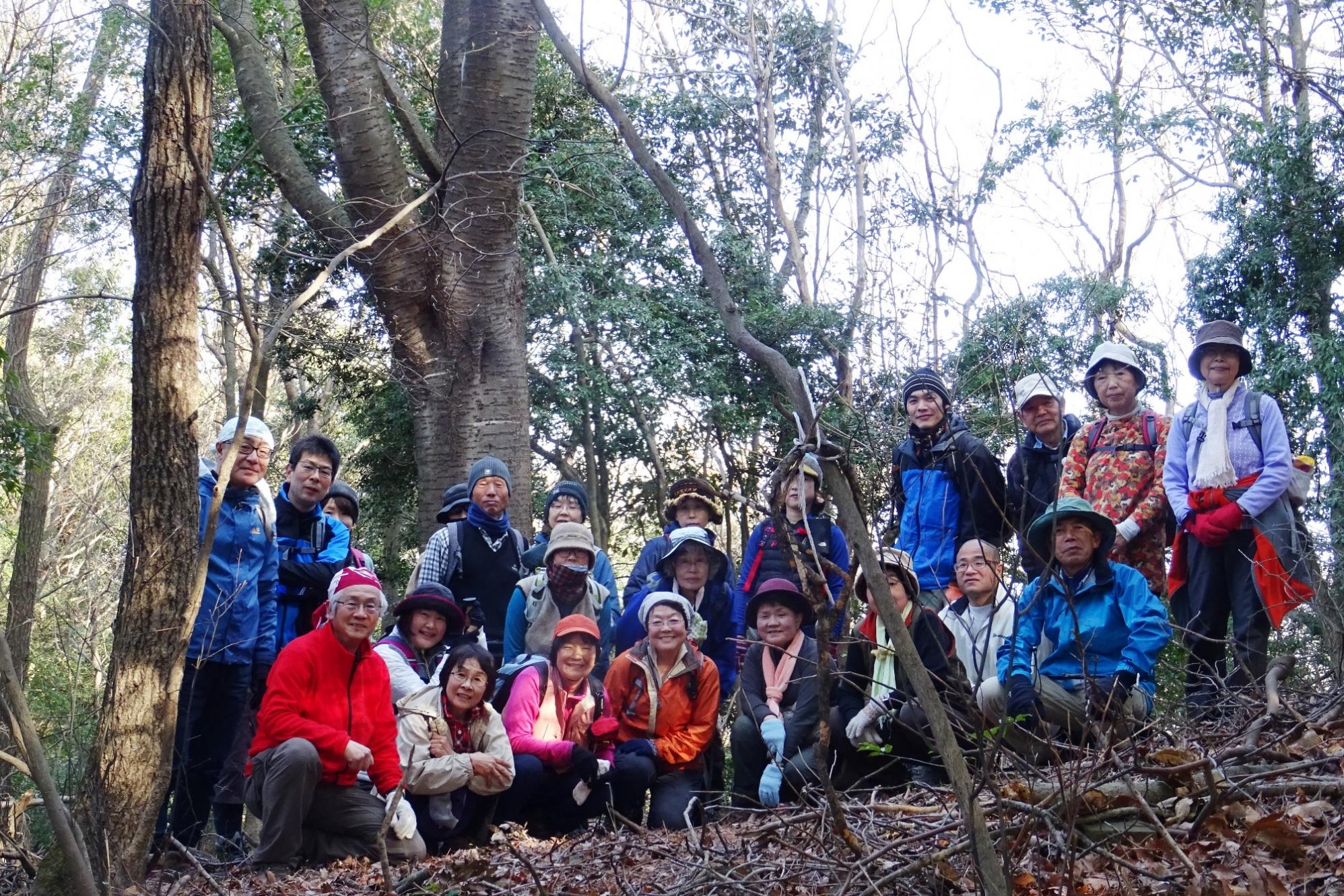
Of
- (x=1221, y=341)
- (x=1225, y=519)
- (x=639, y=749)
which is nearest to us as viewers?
(x=1225, y=519)

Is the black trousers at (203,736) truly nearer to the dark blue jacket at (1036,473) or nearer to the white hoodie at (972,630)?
the white hoodie at (972,630)

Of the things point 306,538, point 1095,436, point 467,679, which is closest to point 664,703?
point 467,679

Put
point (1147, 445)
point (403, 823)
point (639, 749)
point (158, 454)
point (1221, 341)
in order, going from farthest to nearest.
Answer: point (639, 749) → point (1147, 445) → point (1221, 341) → point (403, 823) → point (158, 454)

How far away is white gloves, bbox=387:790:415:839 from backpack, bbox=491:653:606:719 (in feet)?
2.66

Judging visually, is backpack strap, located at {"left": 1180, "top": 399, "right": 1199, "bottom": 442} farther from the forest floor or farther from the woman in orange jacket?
the woman in orange jacket

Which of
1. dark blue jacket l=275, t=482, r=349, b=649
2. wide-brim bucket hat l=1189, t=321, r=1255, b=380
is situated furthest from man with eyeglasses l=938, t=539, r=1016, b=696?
dark blue jacket l=275, t=482, r=349, b=649

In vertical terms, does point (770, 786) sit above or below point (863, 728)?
below

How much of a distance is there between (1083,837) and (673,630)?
2.96 metres

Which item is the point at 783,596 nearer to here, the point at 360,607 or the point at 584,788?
the point at 584,788

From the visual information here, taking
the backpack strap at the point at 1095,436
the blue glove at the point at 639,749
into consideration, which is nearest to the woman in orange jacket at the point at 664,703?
the blue glove at the point at 639,749

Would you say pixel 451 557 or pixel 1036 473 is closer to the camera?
pixel 1036 473

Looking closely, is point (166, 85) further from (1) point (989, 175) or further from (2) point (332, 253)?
(1) point (989, 175)

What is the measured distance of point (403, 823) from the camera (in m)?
5.19

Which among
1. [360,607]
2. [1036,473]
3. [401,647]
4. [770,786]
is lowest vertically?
[770,786]
